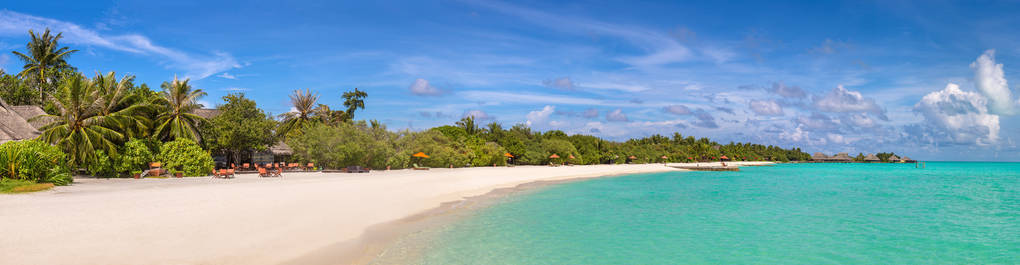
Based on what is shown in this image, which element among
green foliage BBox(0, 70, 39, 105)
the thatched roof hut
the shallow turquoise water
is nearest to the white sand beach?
the shallow turquoise water

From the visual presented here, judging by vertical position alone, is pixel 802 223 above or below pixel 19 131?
below

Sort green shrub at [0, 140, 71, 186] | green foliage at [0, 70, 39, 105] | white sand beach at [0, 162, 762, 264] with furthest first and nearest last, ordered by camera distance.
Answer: green foliage at [0, 70, 39, 105] < green shrub at [0, 140, 71, 186] < white sand beach at [0, 162, 762, 264]

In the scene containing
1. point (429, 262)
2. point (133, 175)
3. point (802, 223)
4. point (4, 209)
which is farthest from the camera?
point (133, 175)

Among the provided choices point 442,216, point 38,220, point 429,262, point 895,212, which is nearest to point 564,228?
point 442,216

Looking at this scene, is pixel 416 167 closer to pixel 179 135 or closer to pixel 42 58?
pixel 179 135

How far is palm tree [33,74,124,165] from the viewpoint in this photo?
20375 millimetres

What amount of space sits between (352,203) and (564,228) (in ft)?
21.0

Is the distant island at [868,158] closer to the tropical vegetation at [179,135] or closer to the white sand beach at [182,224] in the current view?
the tropical vegetation at [179,135]

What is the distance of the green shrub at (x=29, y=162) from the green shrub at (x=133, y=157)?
5122 millimetres

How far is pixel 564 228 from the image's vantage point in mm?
12469

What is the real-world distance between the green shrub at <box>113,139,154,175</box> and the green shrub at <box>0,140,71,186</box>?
5.12 meters

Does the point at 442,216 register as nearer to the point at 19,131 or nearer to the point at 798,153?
the point at 19,131

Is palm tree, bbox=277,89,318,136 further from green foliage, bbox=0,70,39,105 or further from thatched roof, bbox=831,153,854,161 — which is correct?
thatched roof, bbox=831,153,854,161

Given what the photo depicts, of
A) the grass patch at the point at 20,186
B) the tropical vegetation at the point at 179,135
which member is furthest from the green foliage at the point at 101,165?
the grass patch at the point at 20,186
